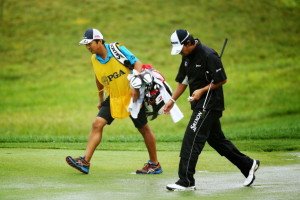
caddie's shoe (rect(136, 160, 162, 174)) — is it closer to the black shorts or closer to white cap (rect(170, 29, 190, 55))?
the black shorts

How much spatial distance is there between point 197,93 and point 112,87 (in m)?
2.01

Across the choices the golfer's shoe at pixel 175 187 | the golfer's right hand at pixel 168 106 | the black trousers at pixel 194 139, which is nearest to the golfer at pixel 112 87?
the golfer's right hand at pixel 168 106

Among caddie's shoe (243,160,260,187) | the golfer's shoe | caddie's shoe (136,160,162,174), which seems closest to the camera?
the golfer's shoe

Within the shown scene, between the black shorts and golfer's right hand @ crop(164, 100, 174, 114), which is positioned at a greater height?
golfer's right hand @ crop(164, 100, 174, 114)

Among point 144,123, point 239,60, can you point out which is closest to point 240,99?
point 239,60

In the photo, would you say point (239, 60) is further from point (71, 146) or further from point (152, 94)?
point (152, 94)

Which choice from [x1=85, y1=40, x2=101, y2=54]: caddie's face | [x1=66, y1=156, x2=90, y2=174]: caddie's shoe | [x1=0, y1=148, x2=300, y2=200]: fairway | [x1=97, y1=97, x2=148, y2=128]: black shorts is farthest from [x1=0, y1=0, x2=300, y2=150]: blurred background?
[x1=66, y1=156, x2=90, y2=174]: caddie's shoe

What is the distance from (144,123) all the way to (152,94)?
464 millimetres

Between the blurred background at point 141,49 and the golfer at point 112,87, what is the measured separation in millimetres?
17846

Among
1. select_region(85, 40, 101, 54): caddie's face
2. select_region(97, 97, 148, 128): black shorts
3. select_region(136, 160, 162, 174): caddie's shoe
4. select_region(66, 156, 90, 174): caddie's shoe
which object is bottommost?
select_region(136, 160, 162, 174): caddie's shoe

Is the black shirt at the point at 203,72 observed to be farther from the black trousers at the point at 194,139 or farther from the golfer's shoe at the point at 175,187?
the golfer's shoe at the point at 175,187

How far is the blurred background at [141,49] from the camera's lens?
32.2 m

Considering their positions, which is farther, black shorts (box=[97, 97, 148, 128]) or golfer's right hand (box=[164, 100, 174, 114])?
black shorts (box=[97, 97, 148, 128])

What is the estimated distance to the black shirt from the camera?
10.2 m
